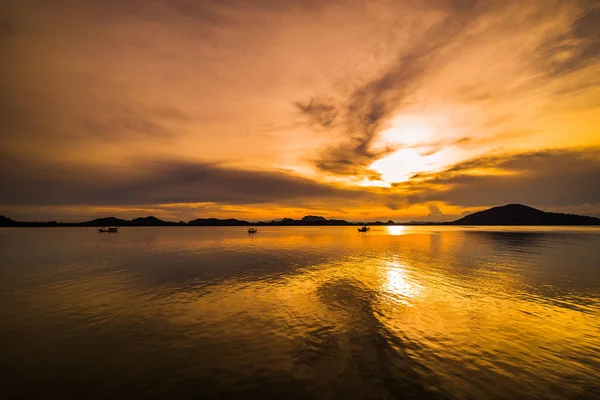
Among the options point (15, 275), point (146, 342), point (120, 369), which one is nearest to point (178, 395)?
point (120, 369)

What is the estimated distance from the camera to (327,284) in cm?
3778

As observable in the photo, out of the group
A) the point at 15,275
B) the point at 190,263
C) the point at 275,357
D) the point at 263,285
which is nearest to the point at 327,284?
the point at 263,285

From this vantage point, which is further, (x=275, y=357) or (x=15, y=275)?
(x=15, y=275)

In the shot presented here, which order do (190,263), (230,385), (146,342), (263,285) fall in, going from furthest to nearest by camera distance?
(190,263) < (263,285) < (146,342) < (230,385)

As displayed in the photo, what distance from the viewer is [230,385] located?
14.5 meters

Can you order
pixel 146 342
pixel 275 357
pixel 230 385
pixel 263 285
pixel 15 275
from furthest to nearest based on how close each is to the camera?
pixel 15 275 → pixel 263 285 → pixel 146 342 → pixel 275 357 → pixel 230 385

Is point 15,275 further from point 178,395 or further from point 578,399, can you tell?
point 578,399

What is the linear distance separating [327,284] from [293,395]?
2447cm

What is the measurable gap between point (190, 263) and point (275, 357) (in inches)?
1744

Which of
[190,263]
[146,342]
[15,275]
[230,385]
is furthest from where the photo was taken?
[190,263]

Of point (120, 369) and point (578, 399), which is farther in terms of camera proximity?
point (120, 369)

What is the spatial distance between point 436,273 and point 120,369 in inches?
1834

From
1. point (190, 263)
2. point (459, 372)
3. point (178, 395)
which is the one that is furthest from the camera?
point (190, 263)

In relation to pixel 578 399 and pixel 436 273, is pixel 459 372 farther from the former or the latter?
pixel 436 273
